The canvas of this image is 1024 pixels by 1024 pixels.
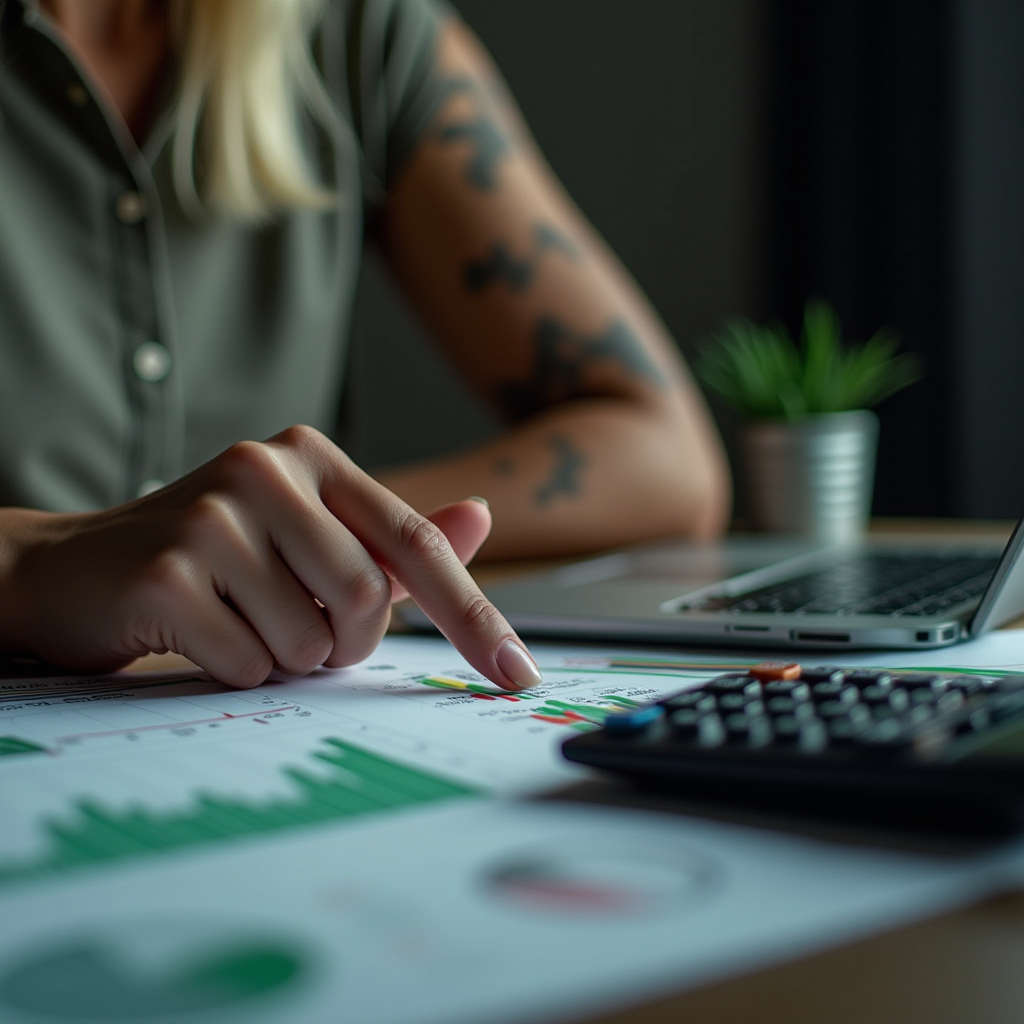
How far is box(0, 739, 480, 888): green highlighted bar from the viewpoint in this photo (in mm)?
308

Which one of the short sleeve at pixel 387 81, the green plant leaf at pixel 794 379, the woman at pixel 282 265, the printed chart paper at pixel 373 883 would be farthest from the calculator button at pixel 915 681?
the short sleeve at pixel 387 81

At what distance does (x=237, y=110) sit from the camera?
3.53ft

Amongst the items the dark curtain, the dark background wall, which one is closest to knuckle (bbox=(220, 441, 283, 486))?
the dark background wall

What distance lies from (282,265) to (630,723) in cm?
88

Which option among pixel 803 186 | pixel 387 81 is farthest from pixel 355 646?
pixel 803 186

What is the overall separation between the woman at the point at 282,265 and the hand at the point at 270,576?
0.40 metres

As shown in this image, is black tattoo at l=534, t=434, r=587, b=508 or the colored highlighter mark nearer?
the colored highlighter mark

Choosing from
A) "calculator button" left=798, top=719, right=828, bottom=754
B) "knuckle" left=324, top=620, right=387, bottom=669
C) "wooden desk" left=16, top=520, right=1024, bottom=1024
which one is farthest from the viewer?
"knuckle" left=324, top=620, right=387, bottom=669

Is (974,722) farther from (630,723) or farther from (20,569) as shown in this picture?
(20,569)

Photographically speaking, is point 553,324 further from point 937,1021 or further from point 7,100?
point 937,1021

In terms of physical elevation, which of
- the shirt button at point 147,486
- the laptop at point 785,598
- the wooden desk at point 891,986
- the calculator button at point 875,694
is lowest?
the laptop at point 785,598

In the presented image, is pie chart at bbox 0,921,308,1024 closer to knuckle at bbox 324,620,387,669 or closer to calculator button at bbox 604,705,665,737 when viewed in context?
calculator button at bbox 604,705,665,737

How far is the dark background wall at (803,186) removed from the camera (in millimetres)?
1896

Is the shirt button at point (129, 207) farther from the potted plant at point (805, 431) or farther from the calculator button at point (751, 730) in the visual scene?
the calculator button at point (751, 730)
